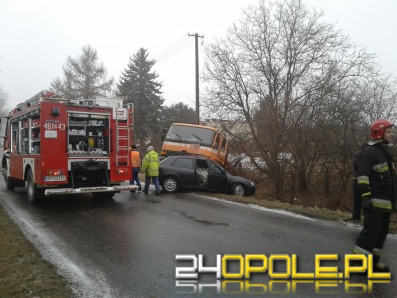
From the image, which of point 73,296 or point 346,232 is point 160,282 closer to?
point 73,296

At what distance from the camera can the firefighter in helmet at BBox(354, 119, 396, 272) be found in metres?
4.62

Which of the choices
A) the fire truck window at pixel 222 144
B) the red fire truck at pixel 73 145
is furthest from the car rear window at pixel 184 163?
the fire truck window at pixel 222 144

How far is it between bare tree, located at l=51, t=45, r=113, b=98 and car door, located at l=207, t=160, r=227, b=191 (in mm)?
40894

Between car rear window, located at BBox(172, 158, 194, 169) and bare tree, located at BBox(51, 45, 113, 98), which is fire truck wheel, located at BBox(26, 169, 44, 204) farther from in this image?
bare tree, located at BBox(51, 45, 113, 98)

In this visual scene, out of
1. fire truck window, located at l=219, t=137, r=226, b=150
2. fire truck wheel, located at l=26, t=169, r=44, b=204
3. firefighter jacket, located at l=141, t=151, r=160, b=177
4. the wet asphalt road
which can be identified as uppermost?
fire truck window, located at l=219, t=137, r=226, b=150

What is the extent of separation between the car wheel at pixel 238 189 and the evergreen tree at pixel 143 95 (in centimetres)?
2812

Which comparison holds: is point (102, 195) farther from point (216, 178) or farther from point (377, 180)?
point (377, 180)

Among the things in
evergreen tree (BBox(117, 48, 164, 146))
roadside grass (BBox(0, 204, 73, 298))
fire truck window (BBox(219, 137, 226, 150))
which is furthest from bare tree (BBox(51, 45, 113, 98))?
roadside grass (BBox(0, 204, 73, 298))

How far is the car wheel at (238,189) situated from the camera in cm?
1388

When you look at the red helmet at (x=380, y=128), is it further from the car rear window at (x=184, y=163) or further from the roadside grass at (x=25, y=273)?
the car rear window at (x=184, y=163)

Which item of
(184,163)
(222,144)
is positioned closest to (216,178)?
(184,163)

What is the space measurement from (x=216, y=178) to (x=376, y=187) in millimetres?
9059

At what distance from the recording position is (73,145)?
33.2 ft

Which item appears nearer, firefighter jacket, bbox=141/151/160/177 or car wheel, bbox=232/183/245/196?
firefighter jacket, bbox=141/151/160/177
